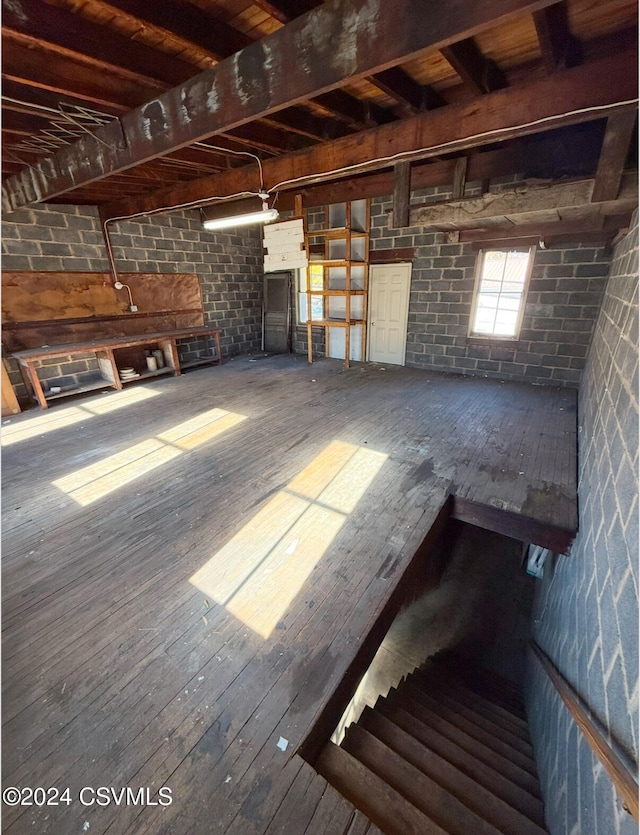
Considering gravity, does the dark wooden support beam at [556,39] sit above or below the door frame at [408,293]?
above

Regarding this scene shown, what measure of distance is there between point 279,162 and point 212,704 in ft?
14.3

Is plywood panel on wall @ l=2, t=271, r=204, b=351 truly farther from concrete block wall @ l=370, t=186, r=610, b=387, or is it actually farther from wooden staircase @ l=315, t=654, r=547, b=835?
wooden staircase @ l=315, t=654, r=547, b=835

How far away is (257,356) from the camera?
7492mm

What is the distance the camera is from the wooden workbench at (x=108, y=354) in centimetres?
457

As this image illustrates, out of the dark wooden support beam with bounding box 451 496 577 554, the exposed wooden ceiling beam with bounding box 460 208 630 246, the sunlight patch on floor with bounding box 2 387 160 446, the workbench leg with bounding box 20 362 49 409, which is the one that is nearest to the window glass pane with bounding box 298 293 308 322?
the exposed wooden ceiling beam with bounding box 460 208 630 246

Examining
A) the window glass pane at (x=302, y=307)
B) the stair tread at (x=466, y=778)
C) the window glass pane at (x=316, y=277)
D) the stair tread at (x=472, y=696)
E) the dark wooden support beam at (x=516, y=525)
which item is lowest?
the stair tread at (x=472, y=696)

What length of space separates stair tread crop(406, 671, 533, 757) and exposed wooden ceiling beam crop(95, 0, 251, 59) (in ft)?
14.0

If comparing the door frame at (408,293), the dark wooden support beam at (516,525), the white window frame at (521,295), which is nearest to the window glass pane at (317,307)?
the door frame at (408,293)

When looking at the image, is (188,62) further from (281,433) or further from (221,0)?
(281,433)

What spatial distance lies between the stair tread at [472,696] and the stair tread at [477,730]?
0.71ft

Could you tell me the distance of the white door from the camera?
237 inches

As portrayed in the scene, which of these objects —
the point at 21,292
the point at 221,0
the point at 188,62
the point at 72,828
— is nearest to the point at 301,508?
the point at 72,828

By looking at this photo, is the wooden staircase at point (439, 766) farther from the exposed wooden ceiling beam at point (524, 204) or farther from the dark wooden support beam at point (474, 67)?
the exposed wooden ceiling beam at point (524, 204)

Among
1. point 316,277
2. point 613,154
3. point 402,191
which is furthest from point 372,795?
point 316,277
